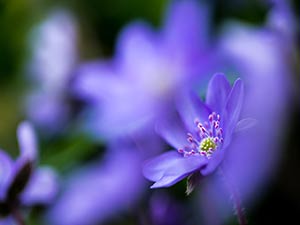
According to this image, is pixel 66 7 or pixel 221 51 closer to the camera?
pixel 221 51

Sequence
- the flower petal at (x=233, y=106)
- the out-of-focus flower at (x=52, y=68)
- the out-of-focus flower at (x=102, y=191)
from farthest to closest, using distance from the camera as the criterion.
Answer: the out-of-focus flower at (x=52, y=68) < the out-of-focus flower at (x=102, y=191) < the flower petal at (x=233, y=106)

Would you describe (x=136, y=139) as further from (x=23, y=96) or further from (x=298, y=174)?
(x=23, y=96)

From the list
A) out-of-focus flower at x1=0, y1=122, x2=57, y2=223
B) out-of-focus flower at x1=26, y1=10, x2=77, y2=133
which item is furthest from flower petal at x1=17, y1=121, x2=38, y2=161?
out-of-focus flower at x1=26, y1=10, x2=77, y2=133

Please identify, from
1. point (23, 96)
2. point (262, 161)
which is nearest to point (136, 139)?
point (262, 161)

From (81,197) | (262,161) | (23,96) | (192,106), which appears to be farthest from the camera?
(23,96)

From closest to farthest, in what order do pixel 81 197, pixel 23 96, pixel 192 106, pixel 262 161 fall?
1. pixel 192 106
2. pixel 262 161
3. pixel 81 197
4. pixel 23 96

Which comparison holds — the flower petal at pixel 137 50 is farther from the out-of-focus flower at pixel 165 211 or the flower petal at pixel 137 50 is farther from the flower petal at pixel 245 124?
the flower petal at pixel 245 124

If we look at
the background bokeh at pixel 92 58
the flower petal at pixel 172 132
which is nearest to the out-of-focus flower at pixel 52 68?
the background bokeh at pixel 92 58

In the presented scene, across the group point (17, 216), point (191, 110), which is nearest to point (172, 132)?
point (191, 110)
